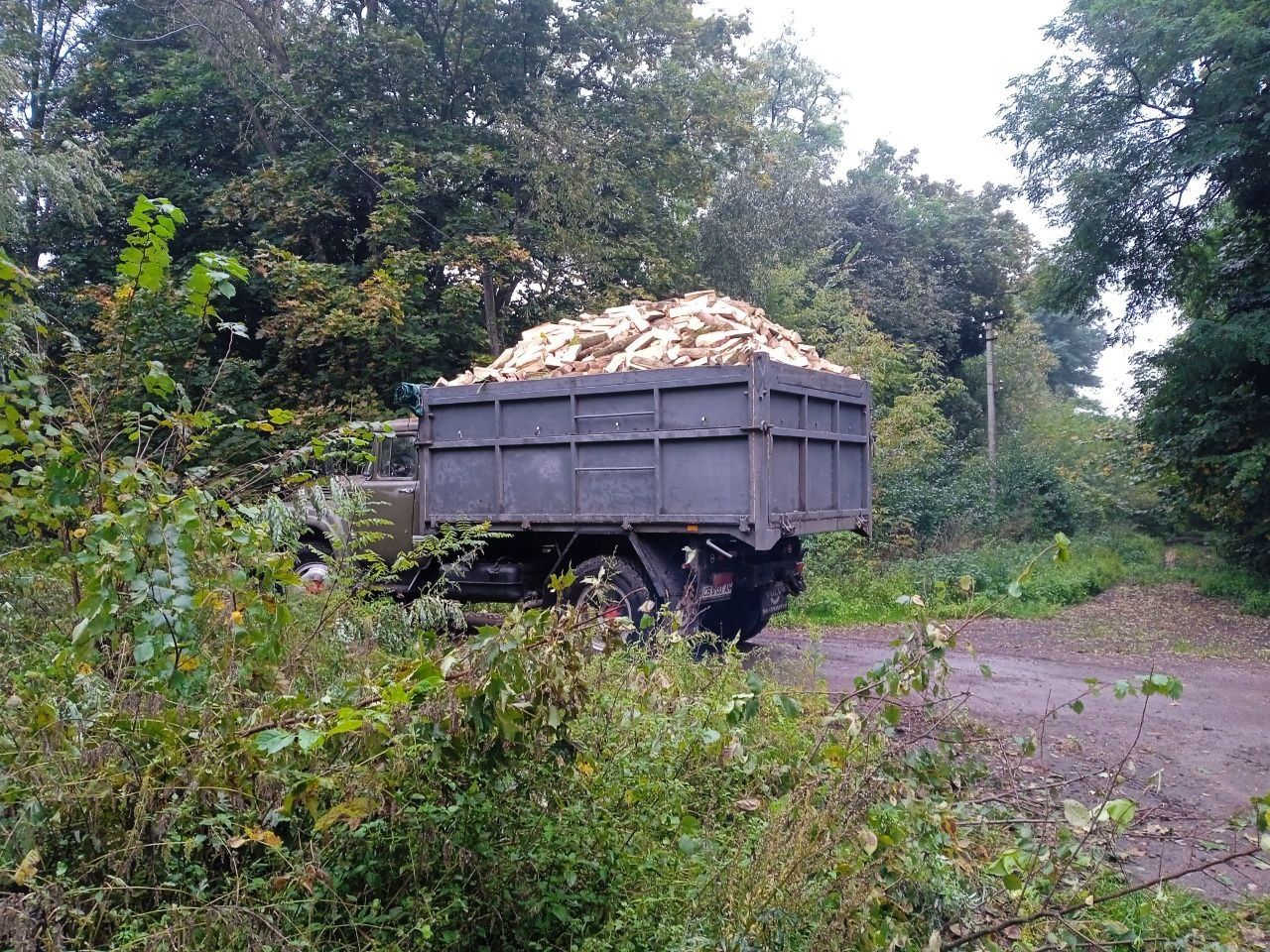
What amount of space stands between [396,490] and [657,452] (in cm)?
315

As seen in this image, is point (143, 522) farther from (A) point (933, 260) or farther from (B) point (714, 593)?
(A) point (933, 260)

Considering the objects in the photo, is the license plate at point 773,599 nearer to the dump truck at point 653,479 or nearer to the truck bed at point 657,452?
→ the dump truck at point 653,479

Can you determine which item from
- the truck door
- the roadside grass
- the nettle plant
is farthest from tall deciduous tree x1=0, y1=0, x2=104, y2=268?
the roadside grass

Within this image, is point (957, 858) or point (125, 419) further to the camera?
point (125, 419)

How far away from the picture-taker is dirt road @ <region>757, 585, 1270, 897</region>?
14.4 ft

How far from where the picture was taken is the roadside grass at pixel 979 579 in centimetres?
1179

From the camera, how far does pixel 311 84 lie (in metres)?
15.3

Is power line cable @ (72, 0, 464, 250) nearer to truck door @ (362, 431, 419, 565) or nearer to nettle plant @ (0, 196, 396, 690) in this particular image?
truck door @ (362, 431, 419, 565)

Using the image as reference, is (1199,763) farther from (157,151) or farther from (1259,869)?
(157,151)

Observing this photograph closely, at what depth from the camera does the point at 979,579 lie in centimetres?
1255

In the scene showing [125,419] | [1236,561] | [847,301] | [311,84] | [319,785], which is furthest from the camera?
[847,301]

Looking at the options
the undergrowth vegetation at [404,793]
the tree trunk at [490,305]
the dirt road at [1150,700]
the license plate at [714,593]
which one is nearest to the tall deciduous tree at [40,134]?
the tree trunk at [490,305]

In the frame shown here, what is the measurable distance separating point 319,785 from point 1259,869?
4.15 meters

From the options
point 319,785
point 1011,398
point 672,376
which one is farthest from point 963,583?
point 1011,398
